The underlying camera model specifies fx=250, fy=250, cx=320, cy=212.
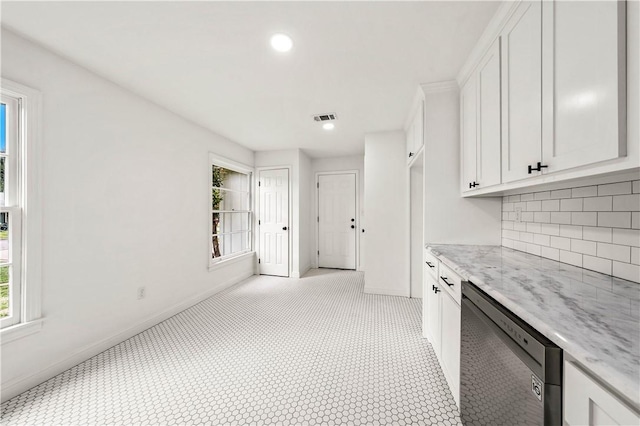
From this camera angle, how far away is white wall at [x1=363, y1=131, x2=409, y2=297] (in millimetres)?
3639

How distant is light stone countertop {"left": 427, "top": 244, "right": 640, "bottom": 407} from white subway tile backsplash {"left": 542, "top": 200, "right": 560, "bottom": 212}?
34 centimetres

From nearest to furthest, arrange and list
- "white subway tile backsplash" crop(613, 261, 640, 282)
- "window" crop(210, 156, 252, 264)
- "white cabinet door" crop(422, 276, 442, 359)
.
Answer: "white subway tile backsplash" crop(613, 261, 640, 282) < "white cabinet door" crop(422, 276, 442, 359) < "window" crop(210, 156, 252, 264)

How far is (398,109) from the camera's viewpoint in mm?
2939

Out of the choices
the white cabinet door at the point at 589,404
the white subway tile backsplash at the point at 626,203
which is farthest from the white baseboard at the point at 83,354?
the white subway tile backsplash at the point at 626,203

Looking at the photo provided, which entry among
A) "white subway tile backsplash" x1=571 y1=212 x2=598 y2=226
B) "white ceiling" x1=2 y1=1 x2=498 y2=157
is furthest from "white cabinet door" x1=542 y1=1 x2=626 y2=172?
"white ceiling" x1=2 y1=1 x2=498 y2=157

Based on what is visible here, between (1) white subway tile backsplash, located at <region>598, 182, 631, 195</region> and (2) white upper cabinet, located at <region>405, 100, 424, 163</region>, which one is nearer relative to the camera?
(1) white subway tile backsplash, located at <region>598, 182, 631, 195</region>

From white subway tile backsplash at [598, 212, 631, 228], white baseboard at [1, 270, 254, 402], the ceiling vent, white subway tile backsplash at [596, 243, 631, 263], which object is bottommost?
white baseboard at [1, 270, 254, 402]

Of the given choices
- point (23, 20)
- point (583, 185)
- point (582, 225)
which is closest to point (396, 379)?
point (582, 225)

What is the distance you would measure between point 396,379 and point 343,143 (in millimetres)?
3517

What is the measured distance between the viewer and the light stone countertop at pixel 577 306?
0.55 metres

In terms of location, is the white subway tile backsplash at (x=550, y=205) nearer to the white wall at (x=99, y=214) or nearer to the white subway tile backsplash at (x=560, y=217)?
the white subway tile backsplash at (x=560, y=217)

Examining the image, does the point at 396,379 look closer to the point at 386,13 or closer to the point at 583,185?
the point at 583,185

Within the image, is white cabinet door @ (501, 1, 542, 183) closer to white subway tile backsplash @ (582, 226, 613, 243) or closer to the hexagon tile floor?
white subway tile backsplash @ (582, 226, 613, 243)

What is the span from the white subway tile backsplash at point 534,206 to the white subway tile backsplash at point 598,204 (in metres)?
0.36
